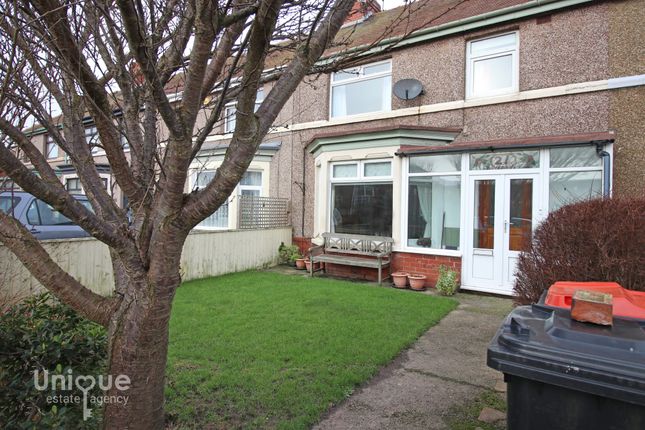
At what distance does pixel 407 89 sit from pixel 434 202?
2798 mm

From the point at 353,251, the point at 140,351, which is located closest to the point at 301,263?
the point at 353,251

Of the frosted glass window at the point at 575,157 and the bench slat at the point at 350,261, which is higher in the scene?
the frosted glass window at the point at 575,157

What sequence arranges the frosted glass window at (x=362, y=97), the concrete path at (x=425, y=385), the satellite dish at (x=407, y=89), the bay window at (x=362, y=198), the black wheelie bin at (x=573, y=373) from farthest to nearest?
the frosted glass window at (x=362, y=97) → the bay window at (x=362, y=198) → the satellite dish at (x=407, y=89) → the concrete path at (x=425, y=385) → the black wheelie bin at (x=573, y=373)

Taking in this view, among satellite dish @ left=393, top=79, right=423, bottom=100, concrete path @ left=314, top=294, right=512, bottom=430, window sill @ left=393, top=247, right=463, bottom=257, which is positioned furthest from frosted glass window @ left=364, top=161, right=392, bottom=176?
concrete path @ left=314, top=294, right=512, bottom=430

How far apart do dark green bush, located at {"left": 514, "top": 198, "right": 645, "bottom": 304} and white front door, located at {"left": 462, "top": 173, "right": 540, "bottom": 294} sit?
133 inches

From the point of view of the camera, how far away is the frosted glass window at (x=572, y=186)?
6676 millimetres

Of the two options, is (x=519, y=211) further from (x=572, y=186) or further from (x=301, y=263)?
(x=301, y=263)

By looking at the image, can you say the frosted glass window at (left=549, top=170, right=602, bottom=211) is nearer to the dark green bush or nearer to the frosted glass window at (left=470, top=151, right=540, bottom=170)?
the frosted glass window at (left=470, top=151, right=540, bottom=170)

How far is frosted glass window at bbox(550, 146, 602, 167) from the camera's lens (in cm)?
663

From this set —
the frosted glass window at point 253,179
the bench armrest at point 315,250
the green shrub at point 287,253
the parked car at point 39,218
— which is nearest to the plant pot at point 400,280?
the bench armrest at point 315,250

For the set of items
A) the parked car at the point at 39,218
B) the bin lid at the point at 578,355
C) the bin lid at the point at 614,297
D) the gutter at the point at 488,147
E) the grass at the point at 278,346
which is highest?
the gutter at the point at 488,147

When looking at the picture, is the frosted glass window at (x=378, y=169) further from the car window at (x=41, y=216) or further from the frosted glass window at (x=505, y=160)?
the car window at (x=41, y=216)

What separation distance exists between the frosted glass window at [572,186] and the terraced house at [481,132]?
0.06 feet

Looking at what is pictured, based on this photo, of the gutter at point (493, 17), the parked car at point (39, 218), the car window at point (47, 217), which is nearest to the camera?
the parked car at point (39, 218)
